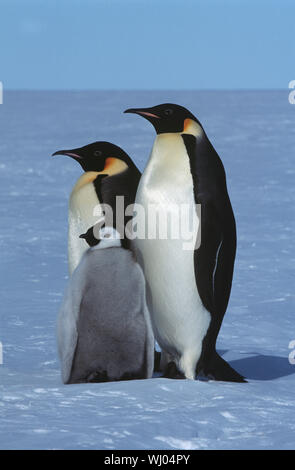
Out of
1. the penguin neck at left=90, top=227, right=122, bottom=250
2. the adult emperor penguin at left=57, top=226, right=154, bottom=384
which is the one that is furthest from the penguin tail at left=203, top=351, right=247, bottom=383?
the penguin neck at left=90, top=227, right=122, bottom=250

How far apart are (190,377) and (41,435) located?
1010mm

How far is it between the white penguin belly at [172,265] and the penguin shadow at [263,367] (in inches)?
16.7

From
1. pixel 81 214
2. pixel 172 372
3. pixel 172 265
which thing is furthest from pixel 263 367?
pixel 81 214

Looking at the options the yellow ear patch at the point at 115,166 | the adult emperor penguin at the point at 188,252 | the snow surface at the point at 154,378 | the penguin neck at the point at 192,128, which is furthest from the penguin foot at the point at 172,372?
the penguin neck at the point at 192,128

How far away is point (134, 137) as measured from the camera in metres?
19.9

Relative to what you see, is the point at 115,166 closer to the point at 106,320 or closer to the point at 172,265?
the point at 172,265

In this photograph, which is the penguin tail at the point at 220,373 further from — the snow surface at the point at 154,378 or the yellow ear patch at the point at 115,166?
the yellow ear patch at the point at 115,166

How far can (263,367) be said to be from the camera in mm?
4070

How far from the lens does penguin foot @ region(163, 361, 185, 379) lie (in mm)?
3541

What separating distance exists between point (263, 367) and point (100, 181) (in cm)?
113

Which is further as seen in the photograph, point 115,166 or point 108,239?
point 115,166
